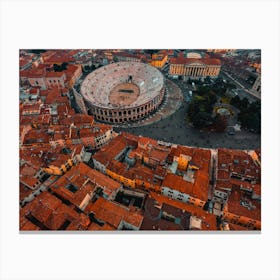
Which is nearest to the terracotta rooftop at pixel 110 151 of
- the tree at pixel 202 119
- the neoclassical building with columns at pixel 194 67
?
the tree at pixel 202 119

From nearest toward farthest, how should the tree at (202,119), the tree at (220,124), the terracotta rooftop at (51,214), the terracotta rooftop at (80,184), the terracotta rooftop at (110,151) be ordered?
the terracotta rooftop at (51,214)
the terracotta rooftop at (80,184)
the terracotta rooftop at (110,151)
the tree at (220,124)
the tree at (202,119)

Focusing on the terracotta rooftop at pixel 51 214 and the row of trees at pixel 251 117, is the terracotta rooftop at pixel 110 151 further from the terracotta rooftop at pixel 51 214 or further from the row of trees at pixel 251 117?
the row of trees at pixel 251 117

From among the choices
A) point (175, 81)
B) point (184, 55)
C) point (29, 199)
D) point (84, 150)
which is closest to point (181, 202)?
point (84, 150)

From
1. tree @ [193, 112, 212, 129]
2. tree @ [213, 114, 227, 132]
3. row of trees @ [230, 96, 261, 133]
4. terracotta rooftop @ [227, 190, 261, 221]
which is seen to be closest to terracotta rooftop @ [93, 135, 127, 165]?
tree @ [193, 112, 212, 129]

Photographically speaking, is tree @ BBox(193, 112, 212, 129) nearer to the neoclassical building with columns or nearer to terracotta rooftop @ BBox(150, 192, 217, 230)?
terracotta rooftop @ BBox(150, 192, 217, 230)

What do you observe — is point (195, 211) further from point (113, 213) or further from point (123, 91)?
point (123, 91)
